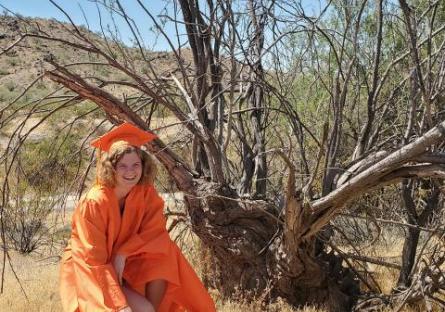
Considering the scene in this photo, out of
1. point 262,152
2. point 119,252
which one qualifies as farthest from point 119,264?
point 262,152

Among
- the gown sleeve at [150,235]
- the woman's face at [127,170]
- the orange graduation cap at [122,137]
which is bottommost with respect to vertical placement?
the gown sleeve at [150,235]

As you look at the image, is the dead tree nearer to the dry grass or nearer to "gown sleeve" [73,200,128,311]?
the dry grass

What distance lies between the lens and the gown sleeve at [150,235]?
3.71 metres

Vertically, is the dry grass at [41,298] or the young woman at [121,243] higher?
the young woman at [121,243]

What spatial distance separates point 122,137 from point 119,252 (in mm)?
712

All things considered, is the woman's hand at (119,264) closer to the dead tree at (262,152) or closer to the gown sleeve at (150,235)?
the gown sleeve at (150,235)

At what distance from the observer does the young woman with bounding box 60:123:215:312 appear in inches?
138

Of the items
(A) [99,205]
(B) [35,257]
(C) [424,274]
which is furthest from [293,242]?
(B) [35,257]

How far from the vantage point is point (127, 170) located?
3.64 metres

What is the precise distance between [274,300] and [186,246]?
189cm

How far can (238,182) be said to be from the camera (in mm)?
6117

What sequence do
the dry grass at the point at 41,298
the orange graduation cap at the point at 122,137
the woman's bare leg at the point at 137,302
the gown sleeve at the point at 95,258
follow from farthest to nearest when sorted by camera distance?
the dry grass at the point at 41,298 → the orange graduation cap at the point at 122,137 → the woman's bare leg at the point at 137,302 → the gown sleeve at the point at 95,258

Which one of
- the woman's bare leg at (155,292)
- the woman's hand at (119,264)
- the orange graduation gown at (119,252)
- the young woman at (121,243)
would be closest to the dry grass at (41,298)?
the orange graduation gown at (119,252)

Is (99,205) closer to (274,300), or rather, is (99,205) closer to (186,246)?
(274,300)
